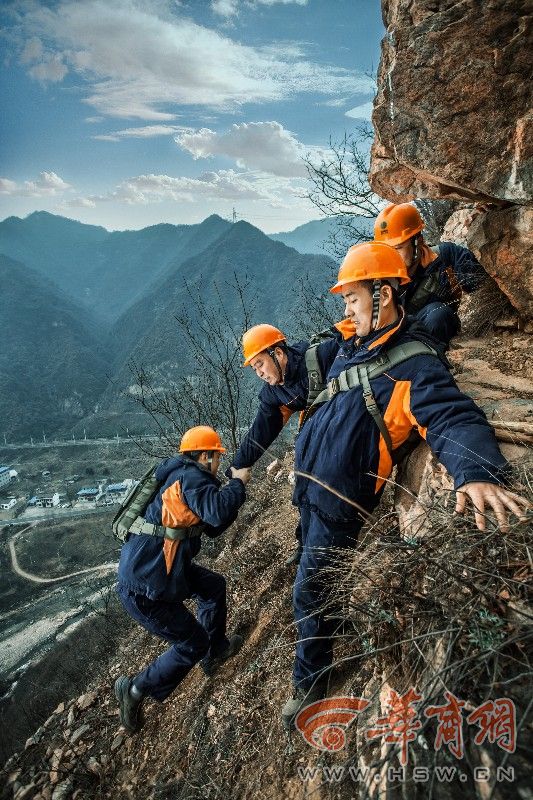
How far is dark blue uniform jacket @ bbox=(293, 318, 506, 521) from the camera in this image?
195cm

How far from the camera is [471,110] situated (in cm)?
344

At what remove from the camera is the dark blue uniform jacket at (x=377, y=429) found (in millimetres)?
1947

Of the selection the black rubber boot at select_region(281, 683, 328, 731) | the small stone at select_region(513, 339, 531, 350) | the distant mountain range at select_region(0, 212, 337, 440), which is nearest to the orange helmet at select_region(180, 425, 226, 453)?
the black rubber boot at select_region(281, 683, 328, 731)

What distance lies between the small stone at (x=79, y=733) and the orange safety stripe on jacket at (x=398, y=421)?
4.86 meters

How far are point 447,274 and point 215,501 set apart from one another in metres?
3.37

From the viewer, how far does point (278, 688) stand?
3186mm

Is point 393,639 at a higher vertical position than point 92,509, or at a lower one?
higher

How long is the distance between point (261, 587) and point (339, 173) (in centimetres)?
1098

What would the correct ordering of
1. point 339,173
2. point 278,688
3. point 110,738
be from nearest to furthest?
point 278,688 < point 110,738 < point 339,173

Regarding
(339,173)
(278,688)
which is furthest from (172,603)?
(339,173)

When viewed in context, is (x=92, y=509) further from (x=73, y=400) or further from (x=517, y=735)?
(x=73, y=400)

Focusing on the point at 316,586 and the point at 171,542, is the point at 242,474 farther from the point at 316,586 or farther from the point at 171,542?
the point at 316,586

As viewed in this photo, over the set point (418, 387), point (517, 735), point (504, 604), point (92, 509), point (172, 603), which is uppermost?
point (418, 387)

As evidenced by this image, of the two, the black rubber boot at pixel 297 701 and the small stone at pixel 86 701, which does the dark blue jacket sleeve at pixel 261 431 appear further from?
the small stone at pixel 86 701
